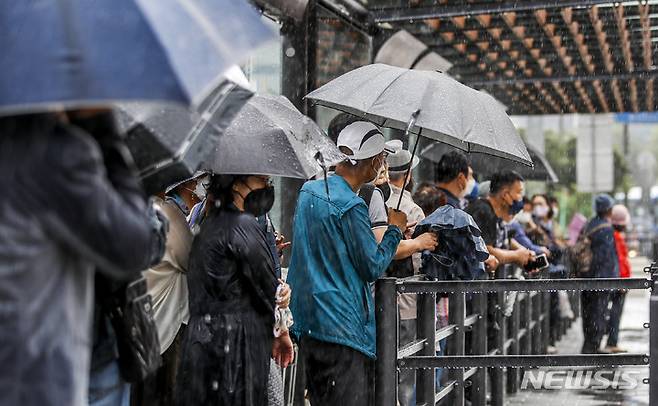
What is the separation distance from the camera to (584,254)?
13836 millimetres

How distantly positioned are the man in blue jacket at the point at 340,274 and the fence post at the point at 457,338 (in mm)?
1557

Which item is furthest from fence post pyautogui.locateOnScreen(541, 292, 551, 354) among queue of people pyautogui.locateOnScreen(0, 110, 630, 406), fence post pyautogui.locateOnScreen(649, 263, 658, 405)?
fence post pyautogui.locateOnScreen(649, 263, 658, 405)

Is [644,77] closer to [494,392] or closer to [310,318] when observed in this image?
[494,392]

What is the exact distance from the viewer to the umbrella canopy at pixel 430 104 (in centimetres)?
586

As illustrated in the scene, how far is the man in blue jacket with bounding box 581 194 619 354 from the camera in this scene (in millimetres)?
13516

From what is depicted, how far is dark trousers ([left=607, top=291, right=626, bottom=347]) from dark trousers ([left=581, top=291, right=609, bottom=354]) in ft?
0.73

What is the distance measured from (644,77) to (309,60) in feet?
19.0

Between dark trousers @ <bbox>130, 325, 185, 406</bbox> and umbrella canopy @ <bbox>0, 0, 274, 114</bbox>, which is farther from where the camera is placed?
dark trousers @ <bbox>130, 325, 185, 406</bbox>

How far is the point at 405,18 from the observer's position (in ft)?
33.4

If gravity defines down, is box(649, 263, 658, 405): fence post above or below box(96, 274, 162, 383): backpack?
below

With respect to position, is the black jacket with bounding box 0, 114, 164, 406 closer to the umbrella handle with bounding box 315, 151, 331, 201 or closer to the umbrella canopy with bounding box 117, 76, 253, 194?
the umbrella canopy with bounding box 117, 76, 253, 194

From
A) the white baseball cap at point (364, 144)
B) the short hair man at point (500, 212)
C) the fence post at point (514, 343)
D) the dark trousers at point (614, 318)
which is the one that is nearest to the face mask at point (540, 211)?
the dark trousers at point (614, 318)

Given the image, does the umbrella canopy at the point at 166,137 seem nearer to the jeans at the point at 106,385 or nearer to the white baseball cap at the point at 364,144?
the jeans at the point at 106,385

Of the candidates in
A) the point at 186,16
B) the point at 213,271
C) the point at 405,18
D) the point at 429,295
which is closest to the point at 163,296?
the point at 213,271
